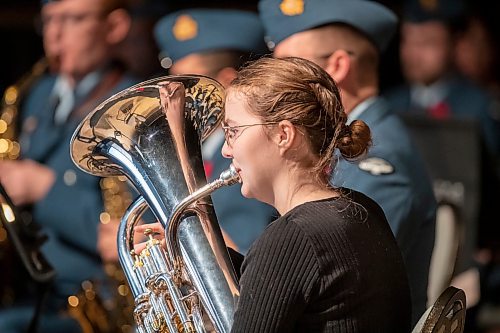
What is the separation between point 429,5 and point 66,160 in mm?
2128

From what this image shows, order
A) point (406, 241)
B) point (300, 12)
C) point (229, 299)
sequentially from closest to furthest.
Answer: point (229, 299) < point (406, 241) < point (300, 12)

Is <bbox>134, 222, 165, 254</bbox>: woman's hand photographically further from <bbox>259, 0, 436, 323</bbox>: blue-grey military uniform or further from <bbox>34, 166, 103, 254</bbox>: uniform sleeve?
<bbox>34, 166, 103, 254</bbox>: uniform sleeve

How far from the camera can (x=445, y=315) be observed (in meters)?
2.73

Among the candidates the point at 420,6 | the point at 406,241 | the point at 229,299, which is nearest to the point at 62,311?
the point at 406,241

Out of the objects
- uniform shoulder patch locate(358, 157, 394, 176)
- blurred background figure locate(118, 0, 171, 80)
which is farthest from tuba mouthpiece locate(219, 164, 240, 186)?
blurred background figure locate(118, 0, 171, 80)

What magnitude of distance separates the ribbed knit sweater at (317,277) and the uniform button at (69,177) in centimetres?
231

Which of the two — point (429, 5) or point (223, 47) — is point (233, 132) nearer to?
point (223, 47)

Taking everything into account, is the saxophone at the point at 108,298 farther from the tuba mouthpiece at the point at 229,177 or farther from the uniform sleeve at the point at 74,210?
the tuba mouthpiece at the point at 229,177

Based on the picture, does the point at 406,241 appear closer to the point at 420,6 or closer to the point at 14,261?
the point at 14,261

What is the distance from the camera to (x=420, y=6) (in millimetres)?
6250

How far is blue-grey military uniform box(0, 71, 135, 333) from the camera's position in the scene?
466 centimetres

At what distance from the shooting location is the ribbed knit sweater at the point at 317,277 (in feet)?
8.45

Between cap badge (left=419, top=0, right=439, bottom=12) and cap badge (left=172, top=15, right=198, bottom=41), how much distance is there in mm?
1837

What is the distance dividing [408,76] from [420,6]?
13.6 inches
